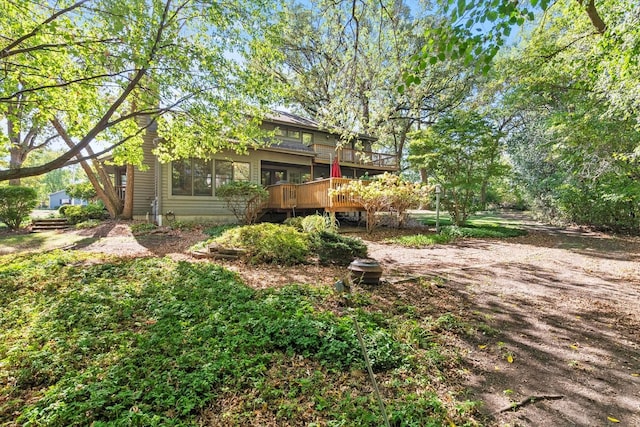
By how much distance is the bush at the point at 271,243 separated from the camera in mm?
5742

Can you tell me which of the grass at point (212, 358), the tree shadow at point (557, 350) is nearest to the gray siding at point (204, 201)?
the grass at point (212, 358)

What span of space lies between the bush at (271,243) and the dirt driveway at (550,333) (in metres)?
1.88

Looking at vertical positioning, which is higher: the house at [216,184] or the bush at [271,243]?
the house at [216,184]

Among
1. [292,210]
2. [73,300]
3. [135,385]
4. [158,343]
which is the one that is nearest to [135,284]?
[73,300]

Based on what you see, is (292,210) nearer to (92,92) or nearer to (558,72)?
(92,92)

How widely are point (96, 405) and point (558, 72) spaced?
12626 mm

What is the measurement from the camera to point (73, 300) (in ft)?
11.6

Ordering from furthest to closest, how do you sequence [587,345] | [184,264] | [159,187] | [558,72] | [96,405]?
[159,187] → [558,72] → [184,264] → [587,345] → [96,405]

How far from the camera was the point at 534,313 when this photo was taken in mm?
3643

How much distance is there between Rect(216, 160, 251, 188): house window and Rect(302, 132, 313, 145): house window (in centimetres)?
531

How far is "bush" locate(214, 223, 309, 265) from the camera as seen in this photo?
18.8 feet

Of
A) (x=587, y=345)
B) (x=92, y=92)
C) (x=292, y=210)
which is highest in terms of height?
(x=92, y=92)

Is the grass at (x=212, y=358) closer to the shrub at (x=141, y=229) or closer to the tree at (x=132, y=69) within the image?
the tree at (x=132, y=69)

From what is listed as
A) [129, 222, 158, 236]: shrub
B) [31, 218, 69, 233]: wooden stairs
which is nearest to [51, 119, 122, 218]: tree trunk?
[31, 218, 69, 233]: wooden stairs
